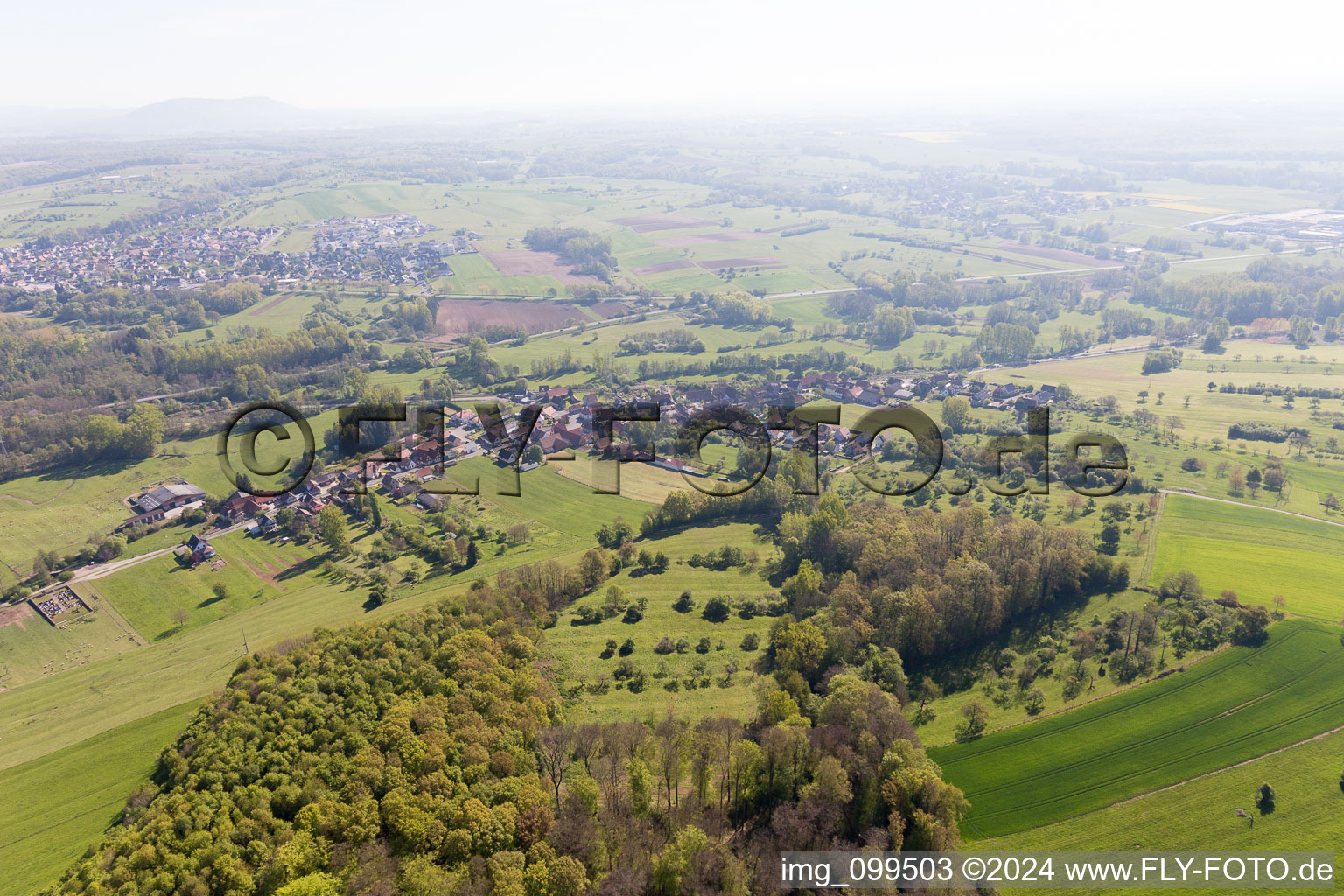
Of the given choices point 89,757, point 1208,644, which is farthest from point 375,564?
point 1208,644

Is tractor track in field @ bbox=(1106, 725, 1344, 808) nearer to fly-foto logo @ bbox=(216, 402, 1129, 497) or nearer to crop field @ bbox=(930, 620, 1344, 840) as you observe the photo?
crop field @ bbox=(930, 620, 1344, 840)

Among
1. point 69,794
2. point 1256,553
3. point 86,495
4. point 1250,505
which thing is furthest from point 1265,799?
point 86,495

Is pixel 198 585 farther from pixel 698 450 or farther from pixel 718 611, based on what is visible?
pixel 698 450

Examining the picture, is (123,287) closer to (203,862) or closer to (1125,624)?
(203,862)

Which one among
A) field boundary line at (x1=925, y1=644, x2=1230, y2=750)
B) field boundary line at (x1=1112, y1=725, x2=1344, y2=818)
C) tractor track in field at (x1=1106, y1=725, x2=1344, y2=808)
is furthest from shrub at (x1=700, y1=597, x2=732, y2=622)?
tractor track in field at (x1=1106, y1=725, x2=1344, y2=808)

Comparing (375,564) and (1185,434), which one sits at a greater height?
(1185,434)

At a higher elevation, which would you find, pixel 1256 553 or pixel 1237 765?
pixel 1256 553

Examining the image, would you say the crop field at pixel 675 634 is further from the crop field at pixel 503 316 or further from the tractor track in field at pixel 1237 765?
the crop field at pixel 503 316
